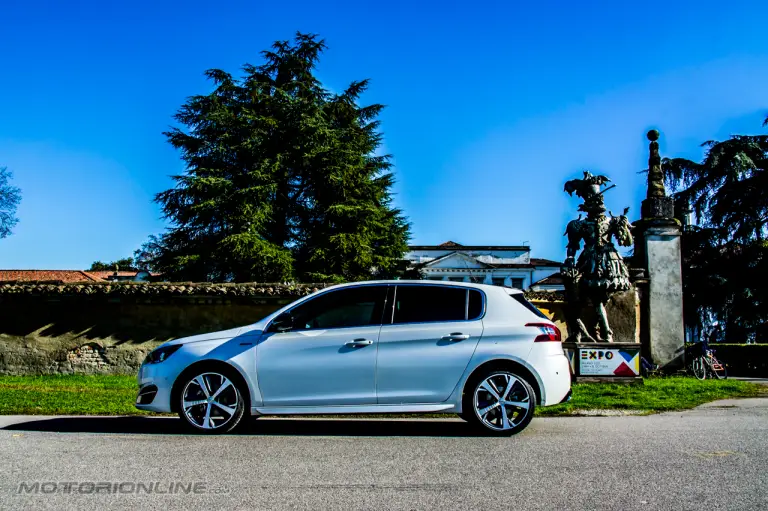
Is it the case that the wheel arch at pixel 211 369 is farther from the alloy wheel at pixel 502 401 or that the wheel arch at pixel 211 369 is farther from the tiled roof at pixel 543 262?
the tiled roof at pixel 543 262

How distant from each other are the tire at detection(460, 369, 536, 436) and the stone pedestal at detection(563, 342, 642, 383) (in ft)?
21.4

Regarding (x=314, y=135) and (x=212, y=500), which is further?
(x=314, y=135)

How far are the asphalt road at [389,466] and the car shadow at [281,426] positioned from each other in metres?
0.03

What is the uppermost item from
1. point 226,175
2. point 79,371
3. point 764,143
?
point 764,143

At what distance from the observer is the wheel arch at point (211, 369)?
681cm

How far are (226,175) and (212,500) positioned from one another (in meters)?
31.3

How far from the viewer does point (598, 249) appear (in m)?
14.2

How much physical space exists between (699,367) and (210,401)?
1490 centimetres

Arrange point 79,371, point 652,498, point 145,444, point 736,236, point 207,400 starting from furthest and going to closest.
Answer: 1. point 736,236
2. point 79,371
3. point 207,400
4. point 145,444
5. point 652,498

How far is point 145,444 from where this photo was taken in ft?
20.4

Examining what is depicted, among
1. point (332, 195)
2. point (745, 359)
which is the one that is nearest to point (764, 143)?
point (745, 359)

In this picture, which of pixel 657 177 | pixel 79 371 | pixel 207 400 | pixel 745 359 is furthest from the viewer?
pixel 745 359

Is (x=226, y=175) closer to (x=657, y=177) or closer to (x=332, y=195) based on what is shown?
Answer: (x=332, y=195)

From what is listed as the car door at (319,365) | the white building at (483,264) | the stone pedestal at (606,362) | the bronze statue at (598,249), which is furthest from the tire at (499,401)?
the white building at (483,264)
